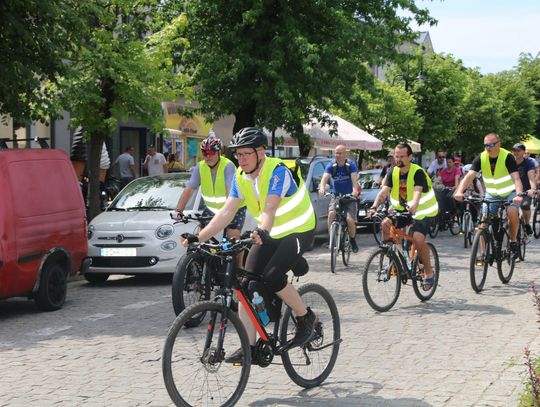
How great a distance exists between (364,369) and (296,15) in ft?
47.8

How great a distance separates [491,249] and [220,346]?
6.80 m

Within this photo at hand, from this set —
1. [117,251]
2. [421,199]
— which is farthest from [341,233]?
[421,199]

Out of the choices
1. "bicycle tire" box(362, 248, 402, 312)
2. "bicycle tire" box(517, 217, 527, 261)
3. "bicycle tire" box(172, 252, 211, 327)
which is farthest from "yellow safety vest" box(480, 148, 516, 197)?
"bicycle tire" box(172, 252, 211, 327)

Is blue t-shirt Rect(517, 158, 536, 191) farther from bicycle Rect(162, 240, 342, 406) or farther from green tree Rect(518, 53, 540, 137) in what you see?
green tree Rect(518, 53, 540, 137)

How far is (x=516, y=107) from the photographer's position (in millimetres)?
70125

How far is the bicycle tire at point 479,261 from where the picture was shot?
1144cm

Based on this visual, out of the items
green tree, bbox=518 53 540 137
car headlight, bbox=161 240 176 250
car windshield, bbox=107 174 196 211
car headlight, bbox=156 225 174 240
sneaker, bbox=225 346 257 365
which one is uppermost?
green tree, bbox=518 53 540 137

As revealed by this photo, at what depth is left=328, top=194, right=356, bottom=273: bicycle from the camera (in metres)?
14.5

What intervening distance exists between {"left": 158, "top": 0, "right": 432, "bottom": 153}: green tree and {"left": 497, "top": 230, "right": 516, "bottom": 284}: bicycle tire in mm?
8080

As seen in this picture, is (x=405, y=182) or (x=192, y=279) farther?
(x=405, y=182)

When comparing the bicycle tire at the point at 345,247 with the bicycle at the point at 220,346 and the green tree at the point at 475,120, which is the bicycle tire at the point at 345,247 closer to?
the bicycle at the point at 220,346

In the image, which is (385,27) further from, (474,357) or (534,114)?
(534,114)

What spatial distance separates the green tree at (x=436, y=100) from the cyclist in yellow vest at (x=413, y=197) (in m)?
31.7

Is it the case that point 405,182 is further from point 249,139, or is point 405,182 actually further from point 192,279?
point 249,139
